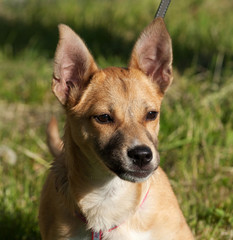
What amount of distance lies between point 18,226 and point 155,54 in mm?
2097

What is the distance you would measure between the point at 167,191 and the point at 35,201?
5.53 ft

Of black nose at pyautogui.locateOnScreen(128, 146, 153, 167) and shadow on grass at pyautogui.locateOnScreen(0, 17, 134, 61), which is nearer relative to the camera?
black nose at pyautogui.locateOnScreen(128, 146, 153, 167)

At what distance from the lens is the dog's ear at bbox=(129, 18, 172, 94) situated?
359cm

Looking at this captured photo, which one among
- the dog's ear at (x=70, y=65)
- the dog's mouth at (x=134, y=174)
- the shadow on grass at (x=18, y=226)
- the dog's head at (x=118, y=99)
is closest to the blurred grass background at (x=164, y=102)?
the shadow on grass at (x=18, y=226)

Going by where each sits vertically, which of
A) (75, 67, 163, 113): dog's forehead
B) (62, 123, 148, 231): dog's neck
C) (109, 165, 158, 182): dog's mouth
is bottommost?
(62, 123, 148, 231): dog's neck

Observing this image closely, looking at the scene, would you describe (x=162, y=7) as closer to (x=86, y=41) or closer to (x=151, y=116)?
(x=151, y=116)

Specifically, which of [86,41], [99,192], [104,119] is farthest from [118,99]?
[86,41]

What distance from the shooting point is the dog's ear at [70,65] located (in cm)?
350

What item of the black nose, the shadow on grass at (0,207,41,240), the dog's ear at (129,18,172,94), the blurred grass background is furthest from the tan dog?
the blurred grass background

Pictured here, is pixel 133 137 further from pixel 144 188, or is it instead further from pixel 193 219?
pixel 193 219

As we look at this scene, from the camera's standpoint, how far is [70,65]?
3.70 metres

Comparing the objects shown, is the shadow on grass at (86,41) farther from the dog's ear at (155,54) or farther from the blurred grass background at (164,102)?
the dog's ear at (155,54)

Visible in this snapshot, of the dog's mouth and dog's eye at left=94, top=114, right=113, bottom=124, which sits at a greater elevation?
dog's eye at left=94, top=114, right=113, bottom=124

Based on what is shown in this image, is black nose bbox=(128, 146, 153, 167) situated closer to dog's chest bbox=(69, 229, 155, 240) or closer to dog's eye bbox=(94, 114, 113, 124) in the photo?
dog's eye bbox=(94, 114, 113, 124)
